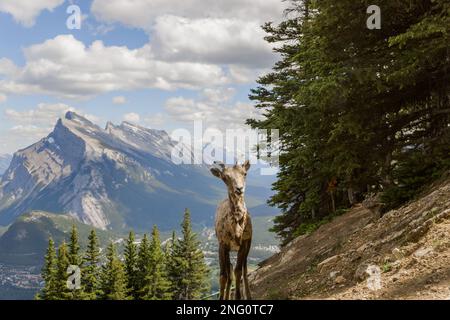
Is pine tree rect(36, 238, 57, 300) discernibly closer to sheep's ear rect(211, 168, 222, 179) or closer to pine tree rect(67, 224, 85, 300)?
pine tree rect(67, 224, 85, 300)

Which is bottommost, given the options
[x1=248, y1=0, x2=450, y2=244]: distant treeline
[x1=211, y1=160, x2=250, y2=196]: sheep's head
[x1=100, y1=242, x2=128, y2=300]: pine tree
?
[x1=100, y1=242, x2=128, y2=300]: pine tree

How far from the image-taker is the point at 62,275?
43.0 metres

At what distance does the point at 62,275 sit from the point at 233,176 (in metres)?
38.2

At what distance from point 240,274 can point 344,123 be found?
314 inches

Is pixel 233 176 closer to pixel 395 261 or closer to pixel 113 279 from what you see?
pixel 395 261

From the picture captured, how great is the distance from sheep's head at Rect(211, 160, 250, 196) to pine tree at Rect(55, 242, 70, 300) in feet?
121

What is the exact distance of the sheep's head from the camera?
966cm

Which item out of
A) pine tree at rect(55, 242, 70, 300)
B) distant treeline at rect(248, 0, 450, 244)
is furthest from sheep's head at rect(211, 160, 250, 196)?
pine tree at rect(55, 242, 70, 300)

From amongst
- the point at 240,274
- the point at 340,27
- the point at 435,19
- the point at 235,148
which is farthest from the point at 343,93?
the point at 240,274

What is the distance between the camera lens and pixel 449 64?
1555 cm

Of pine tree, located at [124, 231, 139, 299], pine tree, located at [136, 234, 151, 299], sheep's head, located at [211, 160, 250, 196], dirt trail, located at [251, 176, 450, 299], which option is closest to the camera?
dirt trail, located at [251, 176, 450, 299]

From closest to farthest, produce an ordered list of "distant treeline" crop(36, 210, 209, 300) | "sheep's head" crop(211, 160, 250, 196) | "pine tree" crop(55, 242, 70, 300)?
1. "sheep's head" crop(211, 160, 250, 196)
2. "pine tree" crop(55, 242, 70, 300)
3. "distant treeline" crop(36, 210, 209, 300)

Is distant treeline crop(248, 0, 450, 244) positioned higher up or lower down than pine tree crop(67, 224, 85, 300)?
higher up

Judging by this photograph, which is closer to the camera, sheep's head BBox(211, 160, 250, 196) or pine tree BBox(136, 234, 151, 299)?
sheep's head BBox(211, 160, 250, 196)
